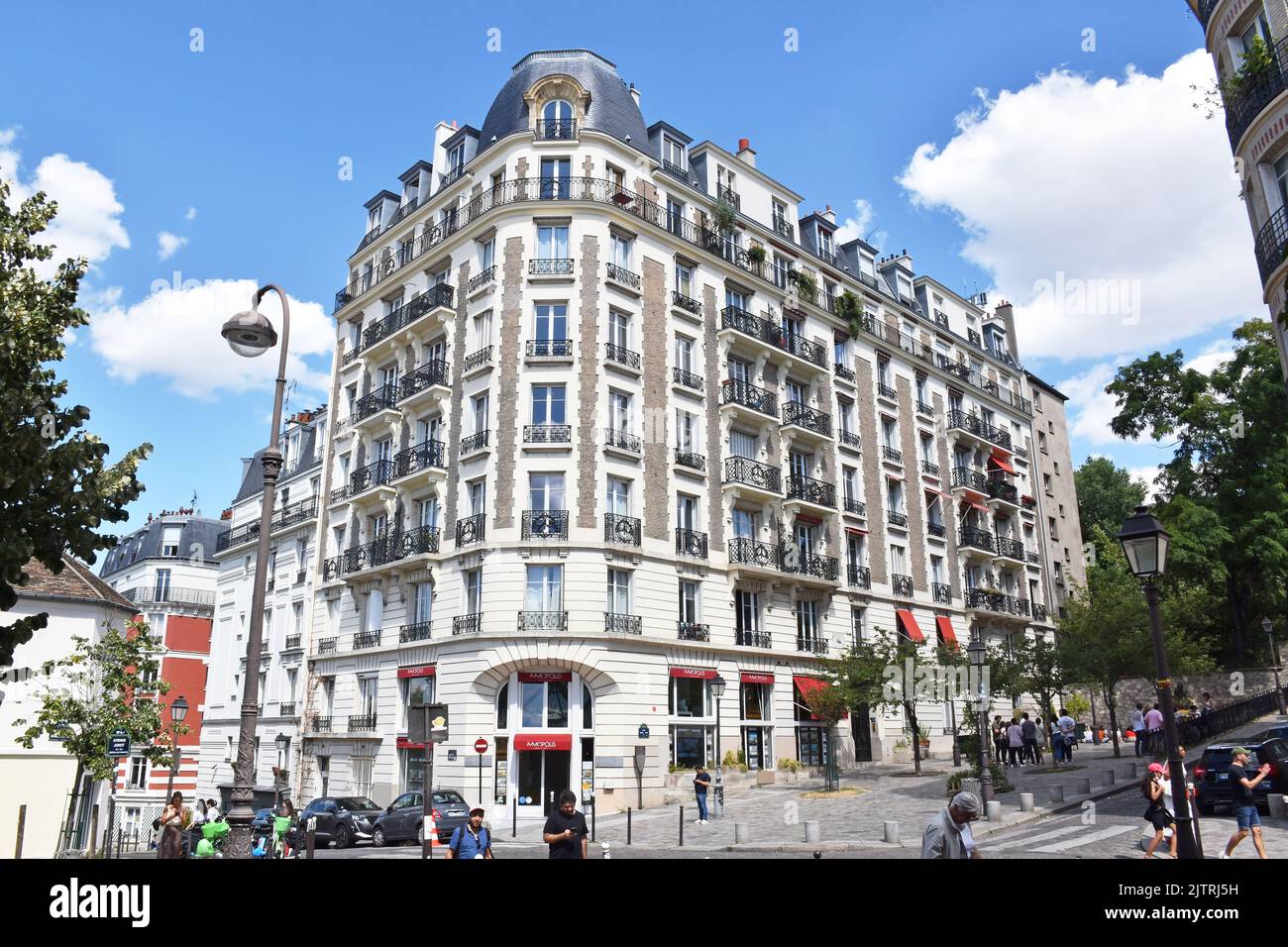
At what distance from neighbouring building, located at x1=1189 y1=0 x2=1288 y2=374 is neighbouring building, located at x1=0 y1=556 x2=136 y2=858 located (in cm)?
3224

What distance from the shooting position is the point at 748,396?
37.8 metres

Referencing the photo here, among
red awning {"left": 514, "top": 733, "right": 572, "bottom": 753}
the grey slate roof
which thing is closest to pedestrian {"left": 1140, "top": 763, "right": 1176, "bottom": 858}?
red awning {"left": 514, "top": 733, "right": 572, "bottom": 753}

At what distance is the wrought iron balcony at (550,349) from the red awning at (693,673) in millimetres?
12082

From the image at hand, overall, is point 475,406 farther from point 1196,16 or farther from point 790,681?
point 1196,16

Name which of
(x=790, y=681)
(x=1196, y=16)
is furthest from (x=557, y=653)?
(x=1196, y=16)

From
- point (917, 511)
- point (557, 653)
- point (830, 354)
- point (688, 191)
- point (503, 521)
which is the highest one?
point (688, 191)

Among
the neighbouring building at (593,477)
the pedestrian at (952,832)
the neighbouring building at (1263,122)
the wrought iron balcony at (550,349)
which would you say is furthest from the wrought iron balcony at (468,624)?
the pedestrian at (952,832)

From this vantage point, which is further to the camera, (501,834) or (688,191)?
(688,191)

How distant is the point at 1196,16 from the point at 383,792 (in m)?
35.5

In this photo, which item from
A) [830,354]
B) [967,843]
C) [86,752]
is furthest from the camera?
[830,354]

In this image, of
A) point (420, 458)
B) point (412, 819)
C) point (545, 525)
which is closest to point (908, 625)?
point (545, 525)

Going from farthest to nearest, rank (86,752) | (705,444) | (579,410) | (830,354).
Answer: (830,354)
(705,444)
(579,410)
(86,752)

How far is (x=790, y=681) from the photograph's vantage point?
36.6 meters

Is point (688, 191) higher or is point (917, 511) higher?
point (688, 191)
